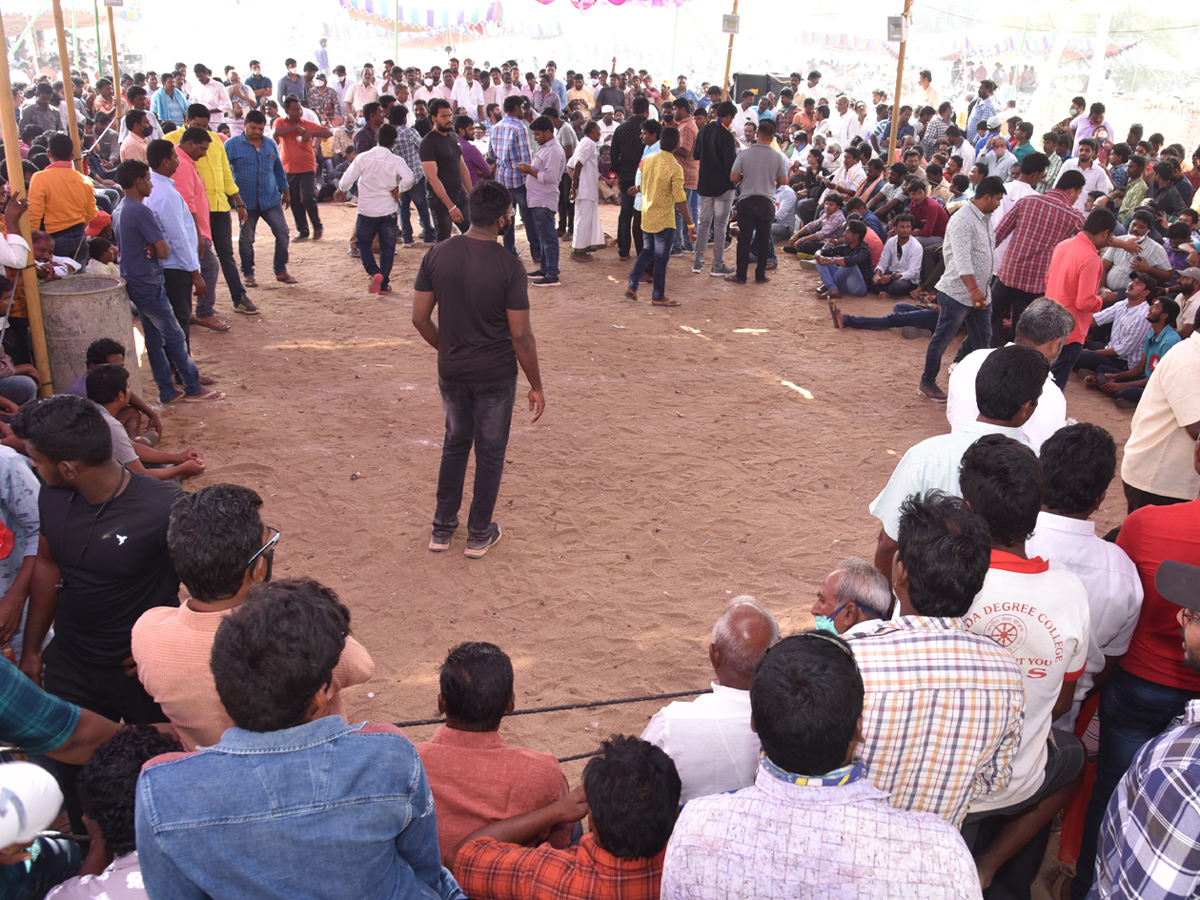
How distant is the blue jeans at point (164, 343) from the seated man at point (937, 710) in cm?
605

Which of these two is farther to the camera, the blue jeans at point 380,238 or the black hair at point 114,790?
the blue jeans at point 380,238

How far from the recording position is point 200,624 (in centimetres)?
230

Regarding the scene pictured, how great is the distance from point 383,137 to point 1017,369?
818 cm

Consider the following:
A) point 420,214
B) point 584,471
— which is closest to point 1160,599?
point 584,471

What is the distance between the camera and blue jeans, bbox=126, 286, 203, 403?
6520 millimetres

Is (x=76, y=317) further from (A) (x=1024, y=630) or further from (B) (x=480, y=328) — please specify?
(A) (x=1024, y=630)

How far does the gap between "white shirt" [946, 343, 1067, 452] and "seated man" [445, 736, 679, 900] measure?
93.5 inches

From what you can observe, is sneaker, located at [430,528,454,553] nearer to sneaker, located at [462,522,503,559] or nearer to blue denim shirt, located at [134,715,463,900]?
sneaker, located at [462,522,503,559]

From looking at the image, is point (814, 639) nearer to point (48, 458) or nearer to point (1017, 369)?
point (1017, 369)

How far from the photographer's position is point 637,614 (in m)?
4.57

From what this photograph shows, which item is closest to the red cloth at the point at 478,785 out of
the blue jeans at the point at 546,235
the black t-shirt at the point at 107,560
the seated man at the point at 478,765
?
the seated man at the point at 478,765

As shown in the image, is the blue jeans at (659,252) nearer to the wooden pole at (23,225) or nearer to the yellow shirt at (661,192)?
the yellow shirt at (661,192)

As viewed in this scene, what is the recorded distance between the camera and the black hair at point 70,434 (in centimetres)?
269

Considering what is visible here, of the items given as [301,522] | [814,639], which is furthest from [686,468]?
[814,639]
